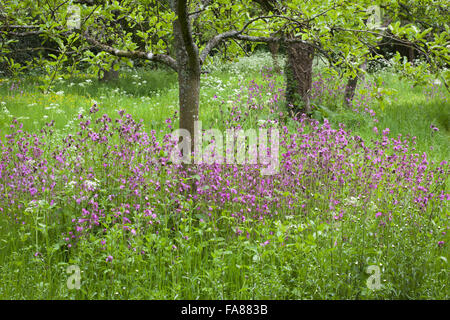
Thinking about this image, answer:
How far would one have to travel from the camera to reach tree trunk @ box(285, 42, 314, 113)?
8734 millimetres

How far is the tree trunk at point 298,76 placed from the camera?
344 inches

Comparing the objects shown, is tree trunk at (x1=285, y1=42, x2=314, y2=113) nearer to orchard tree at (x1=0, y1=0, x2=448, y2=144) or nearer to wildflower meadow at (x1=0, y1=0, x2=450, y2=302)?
wildflower meadow at (x1=0, y1=0, x2=450, y2=302)

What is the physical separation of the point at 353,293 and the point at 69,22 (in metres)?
3.25

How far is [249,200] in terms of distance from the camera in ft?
13.5

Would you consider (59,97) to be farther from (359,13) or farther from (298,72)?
(359,13)

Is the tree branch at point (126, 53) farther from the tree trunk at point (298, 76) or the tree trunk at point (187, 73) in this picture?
the tree trunk at point (298, 76)

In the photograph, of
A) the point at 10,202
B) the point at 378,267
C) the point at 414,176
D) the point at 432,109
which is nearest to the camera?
the point at 378,267

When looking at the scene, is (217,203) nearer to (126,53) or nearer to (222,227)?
(222,227)

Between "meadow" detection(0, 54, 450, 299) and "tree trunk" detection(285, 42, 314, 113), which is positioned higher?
"tree trunk" detection(285, 42, 314, 113)

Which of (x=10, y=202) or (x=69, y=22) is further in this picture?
(x=10, y=202)

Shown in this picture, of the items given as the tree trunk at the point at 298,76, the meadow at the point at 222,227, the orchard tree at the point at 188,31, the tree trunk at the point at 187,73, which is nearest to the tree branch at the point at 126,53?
the orchard tree at the point at 188,31

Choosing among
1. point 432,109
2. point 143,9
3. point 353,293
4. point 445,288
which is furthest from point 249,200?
point 432,109

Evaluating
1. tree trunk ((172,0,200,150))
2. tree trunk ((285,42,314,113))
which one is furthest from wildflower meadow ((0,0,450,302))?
tree trunk ((285,42,314,113))

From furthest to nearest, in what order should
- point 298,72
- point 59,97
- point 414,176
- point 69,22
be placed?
point 59,97 → point 298,72 → point 414,176 → point 69,22
